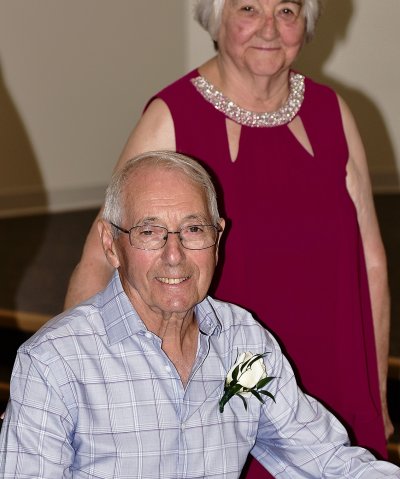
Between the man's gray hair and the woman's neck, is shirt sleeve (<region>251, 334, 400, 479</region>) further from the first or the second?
the woman's neck

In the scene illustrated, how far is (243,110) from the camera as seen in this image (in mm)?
2904

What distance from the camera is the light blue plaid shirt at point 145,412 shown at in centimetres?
197

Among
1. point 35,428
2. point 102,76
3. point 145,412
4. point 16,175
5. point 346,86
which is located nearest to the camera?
point 35,428

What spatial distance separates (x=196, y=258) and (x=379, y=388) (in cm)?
109

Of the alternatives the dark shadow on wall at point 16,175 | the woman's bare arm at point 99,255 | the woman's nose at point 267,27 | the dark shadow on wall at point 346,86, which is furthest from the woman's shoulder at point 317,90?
the dark shadow on wall at point 346,86

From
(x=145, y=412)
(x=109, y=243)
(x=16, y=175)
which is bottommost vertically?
(x=16, y=175)

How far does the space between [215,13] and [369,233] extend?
742 mm

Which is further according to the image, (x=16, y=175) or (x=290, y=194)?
(x=16, y=175)

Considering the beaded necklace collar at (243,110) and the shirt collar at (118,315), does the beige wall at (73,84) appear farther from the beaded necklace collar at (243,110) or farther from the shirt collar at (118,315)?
the shirt collar at (118,315)

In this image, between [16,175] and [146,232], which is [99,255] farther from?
[16,175]

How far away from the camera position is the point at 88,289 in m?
2.69

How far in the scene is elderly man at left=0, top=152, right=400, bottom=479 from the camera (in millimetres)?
1994

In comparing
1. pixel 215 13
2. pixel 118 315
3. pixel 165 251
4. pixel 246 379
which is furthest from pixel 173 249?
pixel 215 13

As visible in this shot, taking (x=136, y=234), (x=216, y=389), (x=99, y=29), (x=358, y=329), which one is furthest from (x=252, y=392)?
(x=99, y=29)
